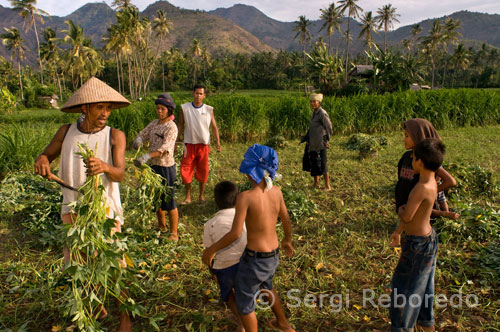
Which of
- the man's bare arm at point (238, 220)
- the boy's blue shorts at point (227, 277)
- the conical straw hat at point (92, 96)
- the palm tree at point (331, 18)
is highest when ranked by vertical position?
the palm tree at point (331, 18)

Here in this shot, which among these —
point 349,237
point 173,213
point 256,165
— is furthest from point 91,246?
point 349,237

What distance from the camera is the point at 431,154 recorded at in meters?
2.23

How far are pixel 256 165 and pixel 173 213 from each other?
2.08 meters

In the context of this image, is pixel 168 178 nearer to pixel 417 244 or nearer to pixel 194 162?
pixel 194 162

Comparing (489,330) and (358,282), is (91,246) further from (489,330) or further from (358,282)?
(489,330)

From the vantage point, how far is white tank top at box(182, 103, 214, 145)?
507 cm

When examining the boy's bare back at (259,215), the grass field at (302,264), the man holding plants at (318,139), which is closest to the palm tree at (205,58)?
the man holding plants at (318,139)

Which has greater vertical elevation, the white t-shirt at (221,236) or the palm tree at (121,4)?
the palm tree at (121,4)

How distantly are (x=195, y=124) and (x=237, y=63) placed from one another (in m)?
72.0

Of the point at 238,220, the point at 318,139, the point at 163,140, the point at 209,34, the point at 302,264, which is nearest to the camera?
the point at 238,220

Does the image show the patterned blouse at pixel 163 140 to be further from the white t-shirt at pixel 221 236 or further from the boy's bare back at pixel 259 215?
the boy's bare back at pixel 259 215

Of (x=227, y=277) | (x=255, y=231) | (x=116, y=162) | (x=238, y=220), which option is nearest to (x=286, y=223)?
(x=255, y=231)

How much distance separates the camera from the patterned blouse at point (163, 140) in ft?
12.8

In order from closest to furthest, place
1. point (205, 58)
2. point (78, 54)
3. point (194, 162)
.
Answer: point (194, 162) → point (78, 54) → point (205, 58)
